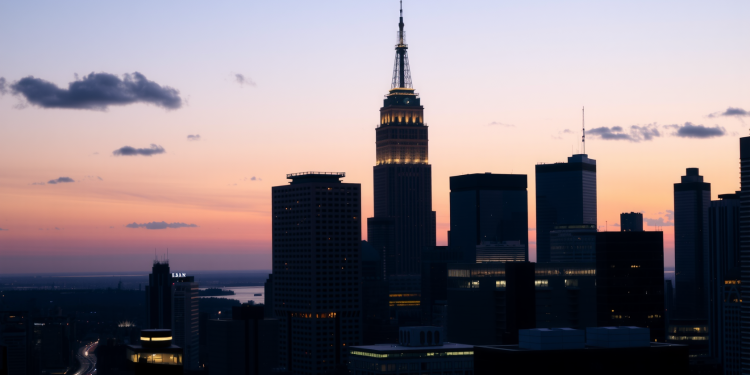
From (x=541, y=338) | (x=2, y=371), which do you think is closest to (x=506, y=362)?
(x=541, y=338)

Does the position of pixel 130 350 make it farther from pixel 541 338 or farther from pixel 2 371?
pixel 541 338

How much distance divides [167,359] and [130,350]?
830 centimetres

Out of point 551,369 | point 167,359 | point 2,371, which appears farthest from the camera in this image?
point 551,369

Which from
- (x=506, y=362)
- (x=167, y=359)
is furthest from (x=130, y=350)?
(x=506, y=362)

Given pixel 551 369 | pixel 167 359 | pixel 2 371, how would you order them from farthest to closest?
pixel 551 369
pixel 167 359
pixel 2 371

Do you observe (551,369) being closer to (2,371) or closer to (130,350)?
(130,350)

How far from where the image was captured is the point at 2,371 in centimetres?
14400

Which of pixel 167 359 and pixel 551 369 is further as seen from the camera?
pixel 551 369

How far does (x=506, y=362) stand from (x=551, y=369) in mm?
9162

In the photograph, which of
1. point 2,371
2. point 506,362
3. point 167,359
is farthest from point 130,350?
point 506,362

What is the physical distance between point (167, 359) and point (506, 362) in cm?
6823

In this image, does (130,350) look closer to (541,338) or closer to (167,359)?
(167,359)

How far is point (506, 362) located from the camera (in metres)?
198

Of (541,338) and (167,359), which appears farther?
(541,338)
